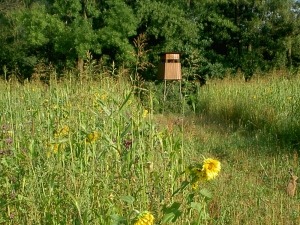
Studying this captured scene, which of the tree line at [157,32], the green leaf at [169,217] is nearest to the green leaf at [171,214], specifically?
the green leaf at [169,217]

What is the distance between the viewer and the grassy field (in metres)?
1.86

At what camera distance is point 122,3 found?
17.1 m

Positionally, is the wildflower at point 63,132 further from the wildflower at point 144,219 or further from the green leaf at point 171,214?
the wildflower at point 144,219

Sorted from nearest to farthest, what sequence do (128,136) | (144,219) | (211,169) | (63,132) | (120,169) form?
(144,219) → (211,169) → (120,169) → (63,132) → (128,136)

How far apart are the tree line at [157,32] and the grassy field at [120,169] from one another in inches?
463

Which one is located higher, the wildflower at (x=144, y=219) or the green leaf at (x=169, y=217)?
the wildflower at (x=144, y=219)

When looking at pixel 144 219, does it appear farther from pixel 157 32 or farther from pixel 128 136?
pixel 157 32

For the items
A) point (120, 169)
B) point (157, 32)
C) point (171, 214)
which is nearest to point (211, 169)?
point (171, 214)

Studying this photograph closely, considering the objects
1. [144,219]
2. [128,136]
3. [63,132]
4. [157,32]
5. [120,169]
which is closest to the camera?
[144,219]

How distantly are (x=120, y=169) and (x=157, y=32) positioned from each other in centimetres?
1567

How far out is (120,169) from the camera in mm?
2037

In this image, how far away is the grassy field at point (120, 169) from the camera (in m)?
1.86

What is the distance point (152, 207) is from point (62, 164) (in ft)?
1.84

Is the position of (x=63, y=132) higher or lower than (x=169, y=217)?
higher
